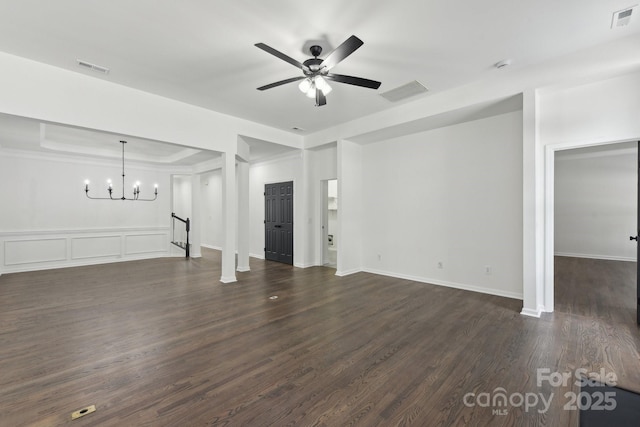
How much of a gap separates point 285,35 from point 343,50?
31.9 inches

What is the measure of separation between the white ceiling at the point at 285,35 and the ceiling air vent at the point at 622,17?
5 cm

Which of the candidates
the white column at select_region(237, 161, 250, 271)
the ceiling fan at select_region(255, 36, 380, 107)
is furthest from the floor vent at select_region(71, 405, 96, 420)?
the white column at select_region(237, 161, 250, 271)

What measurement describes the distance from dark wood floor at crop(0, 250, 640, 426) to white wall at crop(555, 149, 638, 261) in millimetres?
4468

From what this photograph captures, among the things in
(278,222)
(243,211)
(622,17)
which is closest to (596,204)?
(622,17)

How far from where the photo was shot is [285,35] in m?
2.95

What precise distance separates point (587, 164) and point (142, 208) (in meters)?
13.0

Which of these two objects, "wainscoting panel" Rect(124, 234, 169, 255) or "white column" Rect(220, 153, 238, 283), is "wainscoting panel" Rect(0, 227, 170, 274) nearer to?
"wainscoting panel" Rect(124, 234, 169, 255)

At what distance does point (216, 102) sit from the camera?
4707mm

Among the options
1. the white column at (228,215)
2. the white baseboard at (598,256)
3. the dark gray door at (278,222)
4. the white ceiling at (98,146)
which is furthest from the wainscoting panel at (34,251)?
the white baseboard at (598,256)

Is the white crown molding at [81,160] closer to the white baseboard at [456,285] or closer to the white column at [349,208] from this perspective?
the white column at [349,208]

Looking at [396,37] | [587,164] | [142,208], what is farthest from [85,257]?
[587,164]

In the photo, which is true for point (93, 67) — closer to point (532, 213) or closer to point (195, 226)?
point (195, 226)

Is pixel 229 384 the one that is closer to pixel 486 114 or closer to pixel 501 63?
pixel 501 63

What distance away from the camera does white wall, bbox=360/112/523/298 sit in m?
4.44
